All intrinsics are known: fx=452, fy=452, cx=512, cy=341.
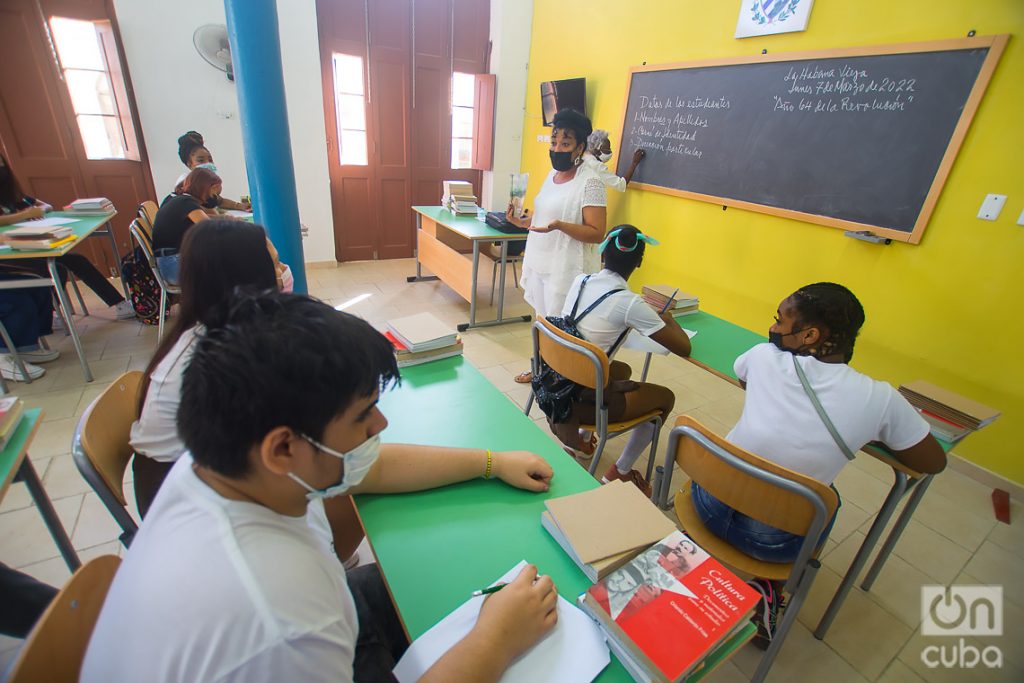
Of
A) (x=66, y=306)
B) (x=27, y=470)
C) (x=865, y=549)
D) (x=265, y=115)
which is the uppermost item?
(x=265, y=115)

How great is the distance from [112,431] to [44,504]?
17.4 inches

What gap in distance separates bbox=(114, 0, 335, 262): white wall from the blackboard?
3.16m

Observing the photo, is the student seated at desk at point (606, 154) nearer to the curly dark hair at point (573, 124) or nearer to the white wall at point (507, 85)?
the curly dark hair at point (573, 124)

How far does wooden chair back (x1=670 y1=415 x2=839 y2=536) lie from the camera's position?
3.46ft

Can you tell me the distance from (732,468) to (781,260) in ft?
7.97

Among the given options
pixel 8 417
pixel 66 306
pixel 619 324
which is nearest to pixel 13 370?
pixel 66 306

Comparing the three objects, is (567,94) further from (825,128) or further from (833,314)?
(833,314)

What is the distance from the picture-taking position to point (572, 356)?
169 cm

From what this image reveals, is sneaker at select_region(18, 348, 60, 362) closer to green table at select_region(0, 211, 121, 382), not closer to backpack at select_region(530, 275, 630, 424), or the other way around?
green table at select_region(0, 211, 121, 382)

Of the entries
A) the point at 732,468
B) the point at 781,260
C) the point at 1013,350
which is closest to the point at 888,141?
the point at 781,260

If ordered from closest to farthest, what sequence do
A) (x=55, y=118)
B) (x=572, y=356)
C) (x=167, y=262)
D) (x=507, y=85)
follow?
(x=572, y=356) < (x=167, y=262) < (x=55, y=118) < (x=507, y=85)

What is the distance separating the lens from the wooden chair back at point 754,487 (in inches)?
41.6

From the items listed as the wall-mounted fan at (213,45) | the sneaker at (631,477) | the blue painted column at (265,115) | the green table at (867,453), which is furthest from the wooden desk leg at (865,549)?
the wall-mounted fan at (213,45)

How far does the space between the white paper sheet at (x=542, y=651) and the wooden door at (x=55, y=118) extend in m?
5.05
